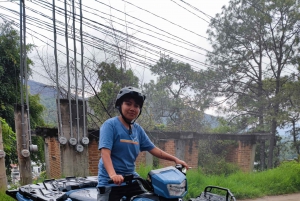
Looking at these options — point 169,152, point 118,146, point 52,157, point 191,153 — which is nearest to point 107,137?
point 118,146

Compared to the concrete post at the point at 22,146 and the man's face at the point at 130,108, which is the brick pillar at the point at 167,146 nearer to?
the concrete post at the point at 22,146

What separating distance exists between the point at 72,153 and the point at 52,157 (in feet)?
4.11

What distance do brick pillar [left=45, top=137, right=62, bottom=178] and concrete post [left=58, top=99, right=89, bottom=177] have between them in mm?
743

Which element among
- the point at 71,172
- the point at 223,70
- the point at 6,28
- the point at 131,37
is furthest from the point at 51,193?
the point at 223,70

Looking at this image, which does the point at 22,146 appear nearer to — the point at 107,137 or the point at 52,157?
the point at 52,157

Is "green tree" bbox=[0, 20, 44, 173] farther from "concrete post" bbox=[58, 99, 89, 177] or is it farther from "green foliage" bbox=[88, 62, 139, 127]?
"concrete post" bbox=[58, 99, 89, 177]

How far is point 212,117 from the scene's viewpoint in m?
13.4

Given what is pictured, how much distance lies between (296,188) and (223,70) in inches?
281

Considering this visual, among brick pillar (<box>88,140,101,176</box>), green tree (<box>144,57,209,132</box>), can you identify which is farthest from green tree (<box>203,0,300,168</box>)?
brick pillar (<box>88,140,101,176</box>)

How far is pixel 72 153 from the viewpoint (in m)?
6.61

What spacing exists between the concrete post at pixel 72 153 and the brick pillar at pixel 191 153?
168 inches

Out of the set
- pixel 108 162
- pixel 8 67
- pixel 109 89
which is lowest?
pixel 108 162

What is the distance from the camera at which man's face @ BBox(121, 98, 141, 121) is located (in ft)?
8.91

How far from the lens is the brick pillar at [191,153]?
33.0ft
